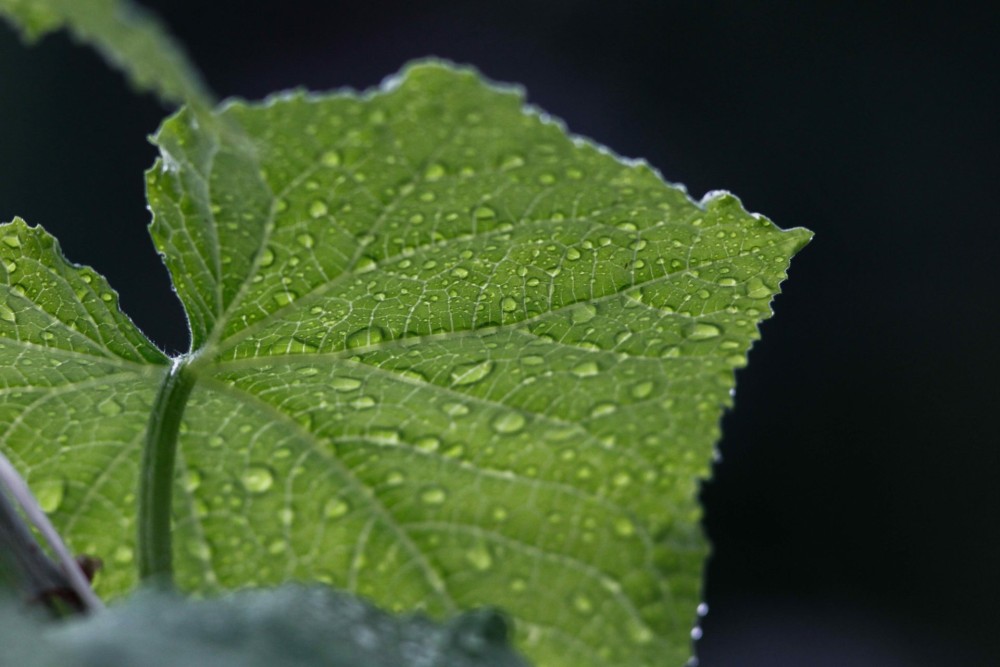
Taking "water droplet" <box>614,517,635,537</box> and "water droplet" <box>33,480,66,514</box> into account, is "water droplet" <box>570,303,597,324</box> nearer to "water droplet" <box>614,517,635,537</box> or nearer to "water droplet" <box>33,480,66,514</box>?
"water droplet" <box>614,517,635,537</box>

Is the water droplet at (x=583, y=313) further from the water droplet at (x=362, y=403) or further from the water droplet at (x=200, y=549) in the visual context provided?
the water droplet at (x=200, y=549)

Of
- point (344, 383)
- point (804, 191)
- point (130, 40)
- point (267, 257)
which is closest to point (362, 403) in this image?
point (344, 383)

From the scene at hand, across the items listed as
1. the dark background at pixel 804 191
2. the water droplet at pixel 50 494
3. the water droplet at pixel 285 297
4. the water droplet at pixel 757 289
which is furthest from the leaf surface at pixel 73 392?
the dark background at pixel 804 191

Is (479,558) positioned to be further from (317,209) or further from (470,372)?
(317,209)

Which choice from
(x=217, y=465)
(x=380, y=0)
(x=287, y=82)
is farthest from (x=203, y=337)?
(x=380, y=0)

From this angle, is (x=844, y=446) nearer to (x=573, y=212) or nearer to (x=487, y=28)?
(x=487, y=28)

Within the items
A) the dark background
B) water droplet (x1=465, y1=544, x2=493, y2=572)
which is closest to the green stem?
water droplet (x1=465, y1=544, x2=493, y2=572)
